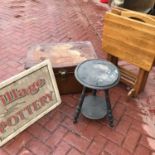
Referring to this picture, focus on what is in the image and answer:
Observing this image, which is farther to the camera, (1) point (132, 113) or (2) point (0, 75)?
(2) point (0, 75)

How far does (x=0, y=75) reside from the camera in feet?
7.57

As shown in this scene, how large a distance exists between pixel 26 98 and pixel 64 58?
529mm

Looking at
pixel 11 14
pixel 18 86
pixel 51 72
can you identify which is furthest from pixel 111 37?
pixel 11 14

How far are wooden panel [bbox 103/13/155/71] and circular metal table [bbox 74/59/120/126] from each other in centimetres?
28

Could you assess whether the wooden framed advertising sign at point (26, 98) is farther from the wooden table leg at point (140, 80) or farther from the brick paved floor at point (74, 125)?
the wooden table leg at point (140, 80)

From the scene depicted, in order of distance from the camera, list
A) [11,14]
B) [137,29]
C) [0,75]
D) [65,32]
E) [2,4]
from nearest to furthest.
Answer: [137,29]
[0,75]
[65,32]
[11,14]
[2,4]

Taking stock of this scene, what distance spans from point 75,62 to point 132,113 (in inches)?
28.4

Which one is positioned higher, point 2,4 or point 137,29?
point 137,29

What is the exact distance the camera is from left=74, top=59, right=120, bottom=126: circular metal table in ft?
5.10

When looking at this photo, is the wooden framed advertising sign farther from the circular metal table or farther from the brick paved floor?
the circular metal table

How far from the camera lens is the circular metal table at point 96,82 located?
5.10 feet

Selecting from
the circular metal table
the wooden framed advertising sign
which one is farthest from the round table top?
the wooden framed advertising sign

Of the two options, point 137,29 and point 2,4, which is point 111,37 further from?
point 2,4

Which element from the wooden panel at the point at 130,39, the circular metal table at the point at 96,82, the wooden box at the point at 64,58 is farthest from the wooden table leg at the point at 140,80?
the wooden box at the point at 64,58
